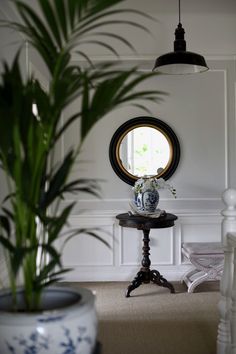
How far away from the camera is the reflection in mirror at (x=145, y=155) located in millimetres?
4309

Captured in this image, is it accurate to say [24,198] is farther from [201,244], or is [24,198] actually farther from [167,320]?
[201,244]

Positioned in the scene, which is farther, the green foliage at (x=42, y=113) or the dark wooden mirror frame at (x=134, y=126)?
the dark wooden mirror frame at (x=134, y=126)

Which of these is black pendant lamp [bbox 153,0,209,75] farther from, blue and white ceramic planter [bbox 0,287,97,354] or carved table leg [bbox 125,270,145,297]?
blue and white ceramic planter [bbox 0,287,97,354]

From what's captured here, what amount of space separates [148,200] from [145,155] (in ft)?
2.45

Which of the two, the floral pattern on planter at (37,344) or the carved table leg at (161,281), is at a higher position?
the floral pattern on planter at (37,344)

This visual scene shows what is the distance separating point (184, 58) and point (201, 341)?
2.09 m

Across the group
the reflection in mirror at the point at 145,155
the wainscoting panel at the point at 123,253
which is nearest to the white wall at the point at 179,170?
the wainscoting panel at the point at 123,253

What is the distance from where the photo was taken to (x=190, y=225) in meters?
4.33

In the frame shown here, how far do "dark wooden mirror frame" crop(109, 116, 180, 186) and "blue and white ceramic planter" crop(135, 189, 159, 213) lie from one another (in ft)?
1.85

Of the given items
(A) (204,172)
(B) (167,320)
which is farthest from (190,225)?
(B) (167,320)

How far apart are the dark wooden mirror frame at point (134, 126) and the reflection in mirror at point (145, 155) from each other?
0.13 ft

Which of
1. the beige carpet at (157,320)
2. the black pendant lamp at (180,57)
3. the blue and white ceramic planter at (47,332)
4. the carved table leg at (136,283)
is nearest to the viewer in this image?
the blue and white ceramic planter at (47,332)

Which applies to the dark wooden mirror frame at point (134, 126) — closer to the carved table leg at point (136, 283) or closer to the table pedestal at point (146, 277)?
the table pedestal at point (146, 277)

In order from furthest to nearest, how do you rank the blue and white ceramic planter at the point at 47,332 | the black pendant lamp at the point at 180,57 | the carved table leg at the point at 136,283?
the carved table leg at the point at 136,283 → the black pendant lamp at the point at 180,57 → the blue and white ceramic planter at the point at 47,332
